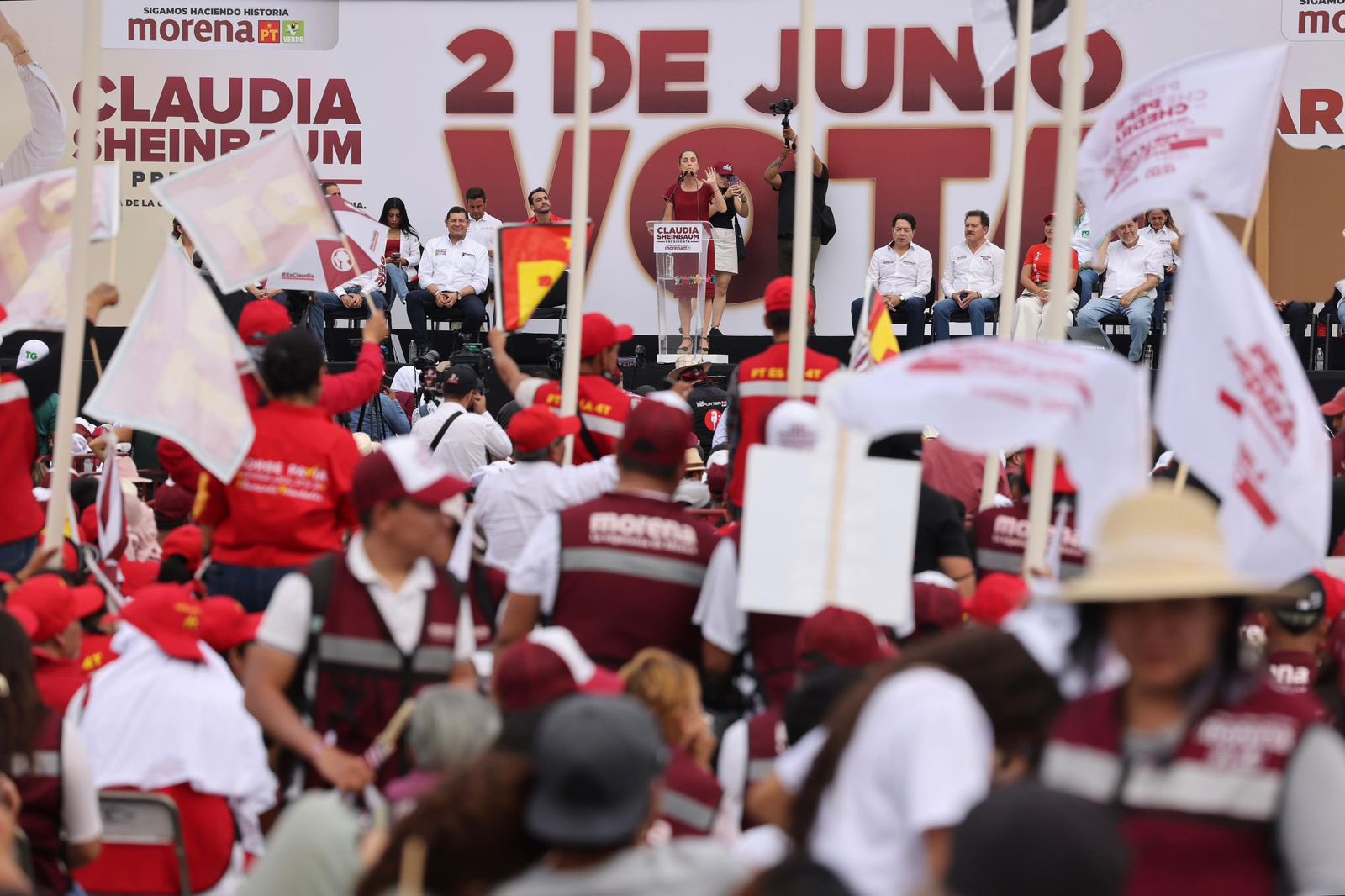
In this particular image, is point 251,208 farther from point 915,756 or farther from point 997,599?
point 915,756

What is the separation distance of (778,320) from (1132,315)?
9.30m

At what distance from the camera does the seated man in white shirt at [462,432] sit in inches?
392

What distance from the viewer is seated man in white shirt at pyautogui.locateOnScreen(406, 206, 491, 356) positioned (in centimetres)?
1744

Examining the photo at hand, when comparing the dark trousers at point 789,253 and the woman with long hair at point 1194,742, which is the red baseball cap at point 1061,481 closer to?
the woman with long hair at point 1194,742

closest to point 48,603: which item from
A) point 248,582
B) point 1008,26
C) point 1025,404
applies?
point 248,582

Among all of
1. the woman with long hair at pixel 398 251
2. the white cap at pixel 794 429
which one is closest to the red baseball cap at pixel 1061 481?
the white cap at pixel 794 429

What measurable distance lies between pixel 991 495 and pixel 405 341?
40.9ft

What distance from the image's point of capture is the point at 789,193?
17812 mm

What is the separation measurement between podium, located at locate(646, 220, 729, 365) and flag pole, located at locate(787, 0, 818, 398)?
9.93m

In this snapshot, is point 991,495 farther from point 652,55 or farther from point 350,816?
point 652,55

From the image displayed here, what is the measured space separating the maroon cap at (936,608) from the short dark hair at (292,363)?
2.13 m

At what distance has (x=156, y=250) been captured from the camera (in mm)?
19391

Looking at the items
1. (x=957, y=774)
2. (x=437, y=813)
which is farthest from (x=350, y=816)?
(x=957, y=774)

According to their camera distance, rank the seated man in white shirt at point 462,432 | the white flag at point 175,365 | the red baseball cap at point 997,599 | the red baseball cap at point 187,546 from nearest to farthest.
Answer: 1. the red baseball cap at point 997,599
2. the white flag at point 175,365
3. the red baseball cap at point 187,546
4. the seated man in white shirt at point 462,432
